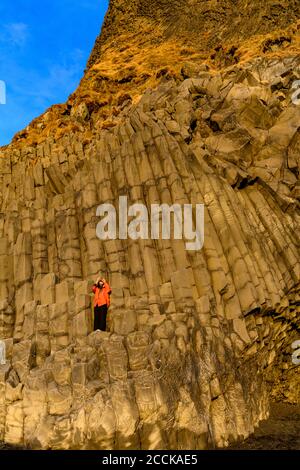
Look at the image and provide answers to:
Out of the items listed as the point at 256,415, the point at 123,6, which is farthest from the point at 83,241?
the point at 123,6

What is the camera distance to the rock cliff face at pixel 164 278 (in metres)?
11.1

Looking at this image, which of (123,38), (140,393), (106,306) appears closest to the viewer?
(140,393)

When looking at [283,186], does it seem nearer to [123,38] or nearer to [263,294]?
[263,294]

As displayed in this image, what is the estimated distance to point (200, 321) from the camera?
13.1 metres

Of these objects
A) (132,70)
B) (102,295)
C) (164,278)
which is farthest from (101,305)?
(132,70)

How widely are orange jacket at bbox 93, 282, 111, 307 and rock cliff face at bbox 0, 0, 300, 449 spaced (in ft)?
1.24

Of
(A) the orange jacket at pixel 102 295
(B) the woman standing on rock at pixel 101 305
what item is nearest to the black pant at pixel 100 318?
(B) the woman standing on rock at pixel 101 305

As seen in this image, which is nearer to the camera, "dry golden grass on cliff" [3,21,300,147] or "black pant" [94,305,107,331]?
"black pant" [94,305,107,331]

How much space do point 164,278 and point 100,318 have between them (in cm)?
269

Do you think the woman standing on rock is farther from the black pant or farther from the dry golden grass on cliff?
the dry golden grass on cliff

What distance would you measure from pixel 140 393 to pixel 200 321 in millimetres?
3127

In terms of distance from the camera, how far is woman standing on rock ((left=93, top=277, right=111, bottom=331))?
12977 mm

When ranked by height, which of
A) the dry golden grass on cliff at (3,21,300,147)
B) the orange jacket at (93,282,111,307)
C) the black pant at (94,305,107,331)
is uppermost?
the dry golden grass on cliff at (3,21,300,147)

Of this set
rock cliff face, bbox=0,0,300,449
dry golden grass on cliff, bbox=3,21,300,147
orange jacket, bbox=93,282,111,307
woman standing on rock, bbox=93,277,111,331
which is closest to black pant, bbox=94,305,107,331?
woman standing on rock, bbox=93,277,111,331
